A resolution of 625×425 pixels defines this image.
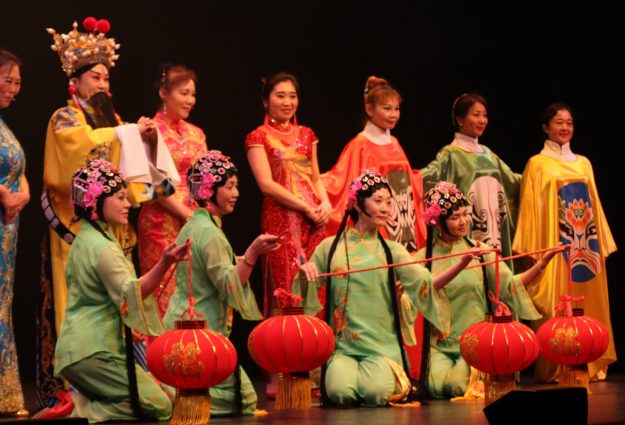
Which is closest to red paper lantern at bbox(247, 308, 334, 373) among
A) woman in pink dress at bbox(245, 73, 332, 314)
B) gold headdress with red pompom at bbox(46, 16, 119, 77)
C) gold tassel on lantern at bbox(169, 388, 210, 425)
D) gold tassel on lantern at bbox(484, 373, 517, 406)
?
gold tassel on lantern at bbox(169, 388, 210, 425)

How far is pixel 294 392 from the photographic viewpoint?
458cm

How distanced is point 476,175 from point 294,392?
2037 mm

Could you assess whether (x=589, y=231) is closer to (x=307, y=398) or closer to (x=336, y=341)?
(x=336, y=341)

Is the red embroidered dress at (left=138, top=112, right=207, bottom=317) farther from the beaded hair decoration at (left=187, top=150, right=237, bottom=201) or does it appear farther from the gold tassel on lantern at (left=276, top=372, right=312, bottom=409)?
the gold tassel on lantern at (left=276, top=372, right=312, bottom=409)

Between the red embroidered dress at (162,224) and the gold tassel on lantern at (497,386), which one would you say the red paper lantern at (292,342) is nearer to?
the gold tassel on lantern at (497,386)

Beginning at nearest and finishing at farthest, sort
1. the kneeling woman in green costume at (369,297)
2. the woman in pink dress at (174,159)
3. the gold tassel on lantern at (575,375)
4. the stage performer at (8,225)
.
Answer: the stage performer at (8,225) → the kneeling woman in green costume at (369,297) → the gold tassel on lantern at (575,375) → the woman in pink dress at (174,159)

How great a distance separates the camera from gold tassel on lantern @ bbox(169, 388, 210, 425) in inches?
168

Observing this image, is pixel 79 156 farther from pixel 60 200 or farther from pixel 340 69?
pixel 340 69

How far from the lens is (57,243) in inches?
202

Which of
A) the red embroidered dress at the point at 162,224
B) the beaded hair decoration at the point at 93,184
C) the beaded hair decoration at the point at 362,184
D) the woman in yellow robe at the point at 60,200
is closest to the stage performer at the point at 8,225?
the woman in yellow robe at the point at 60,200

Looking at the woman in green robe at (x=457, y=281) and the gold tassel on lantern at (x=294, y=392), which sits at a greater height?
the woman in green robe at (x=457, y=281)

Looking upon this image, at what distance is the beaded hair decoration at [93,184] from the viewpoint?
4648 mm

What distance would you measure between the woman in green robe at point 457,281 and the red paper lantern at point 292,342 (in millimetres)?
1063

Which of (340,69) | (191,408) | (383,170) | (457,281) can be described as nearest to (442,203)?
(457,281)
